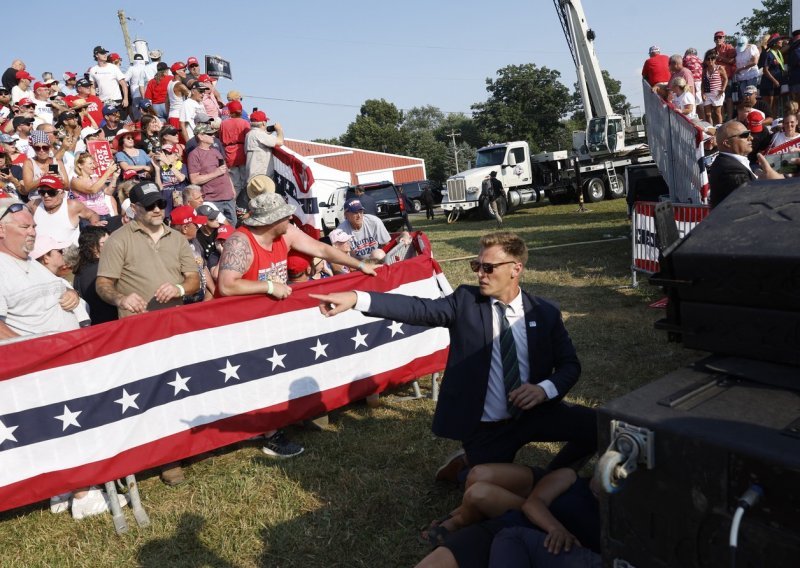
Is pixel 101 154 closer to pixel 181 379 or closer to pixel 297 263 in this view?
pixel 297 263

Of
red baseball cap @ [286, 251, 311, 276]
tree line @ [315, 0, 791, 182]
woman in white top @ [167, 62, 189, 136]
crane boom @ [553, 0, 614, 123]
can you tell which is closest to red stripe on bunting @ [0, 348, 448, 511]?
red baseball cap @ [286, 251, 311, 276]

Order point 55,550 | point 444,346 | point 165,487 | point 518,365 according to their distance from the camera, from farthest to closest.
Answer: point 444,346 → point 165,487 → point 55,550 → point 518,365

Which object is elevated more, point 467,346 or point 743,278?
point 743,278

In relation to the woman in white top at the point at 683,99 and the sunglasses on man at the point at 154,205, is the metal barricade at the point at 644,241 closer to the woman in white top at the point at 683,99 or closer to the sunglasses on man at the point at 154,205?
the woman in white top at the point at 683,99

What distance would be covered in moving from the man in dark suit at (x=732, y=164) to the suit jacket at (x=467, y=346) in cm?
272

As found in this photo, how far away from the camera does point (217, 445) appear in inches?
183

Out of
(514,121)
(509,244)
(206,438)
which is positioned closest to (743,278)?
(509,244)

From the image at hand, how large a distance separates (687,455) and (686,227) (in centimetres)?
688

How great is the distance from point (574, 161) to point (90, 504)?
71.2ft

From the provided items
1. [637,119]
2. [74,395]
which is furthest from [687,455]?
[637,119]

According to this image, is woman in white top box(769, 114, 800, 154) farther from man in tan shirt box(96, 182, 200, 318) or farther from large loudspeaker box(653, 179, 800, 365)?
man in tan shirt box(96, 182, 200, 318)

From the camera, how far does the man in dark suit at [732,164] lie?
5.26 m

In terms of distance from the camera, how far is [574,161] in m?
23.3

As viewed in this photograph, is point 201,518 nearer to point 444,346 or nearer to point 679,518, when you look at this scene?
point 444,346
